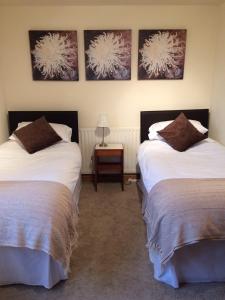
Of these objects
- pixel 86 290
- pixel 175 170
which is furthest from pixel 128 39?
pixel 86 290

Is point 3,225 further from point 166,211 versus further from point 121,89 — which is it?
point 121,89

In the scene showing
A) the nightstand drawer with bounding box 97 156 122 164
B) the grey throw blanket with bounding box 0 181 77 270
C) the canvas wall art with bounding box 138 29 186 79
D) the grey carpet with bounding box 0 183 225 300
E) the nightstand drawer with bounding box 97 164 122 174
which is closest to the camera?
the grey throw blanket with bounding box 0 181 77 270

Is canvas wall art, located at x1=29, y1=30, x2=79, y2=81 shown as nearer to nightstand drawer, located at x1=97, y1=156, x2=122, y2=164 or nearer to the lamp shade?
the lamp shade

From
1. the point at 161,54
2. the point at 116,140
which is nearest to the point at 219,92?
the point at 161,54

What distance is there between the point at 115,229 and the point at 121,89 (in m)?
1.98

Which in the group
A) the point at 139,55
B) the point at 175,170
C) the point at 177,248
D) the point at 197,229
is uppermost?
the point at 139,55

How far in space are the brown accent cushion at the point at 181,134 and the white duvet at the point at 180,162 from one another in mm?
67

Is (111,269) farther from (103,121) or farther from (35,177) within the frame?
(103,121)

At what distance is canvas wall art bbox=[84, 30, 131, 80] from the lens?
351 centimetres

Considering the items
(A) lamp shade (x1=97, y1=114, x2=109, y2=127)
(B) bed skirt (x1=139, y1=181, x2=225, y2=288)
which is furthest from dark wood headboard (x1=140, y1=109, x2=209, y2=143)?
(B) bed skirt (x1=139, y1=181, x2=225, y2=288)

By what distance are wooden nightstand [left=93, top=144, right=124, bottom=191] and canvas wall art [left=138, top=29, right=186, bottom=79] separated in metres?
1.11

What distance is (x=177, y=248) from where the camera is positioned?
5.89 ft

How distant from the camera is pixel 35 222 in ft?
5.86

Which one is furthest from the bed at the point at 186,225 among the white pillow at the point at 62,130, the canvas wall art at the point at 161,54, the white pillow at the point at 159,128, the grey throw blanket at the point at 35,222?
the canvas wall art at the point at 161,54
